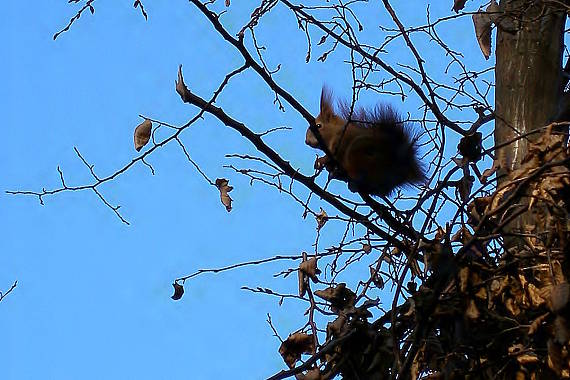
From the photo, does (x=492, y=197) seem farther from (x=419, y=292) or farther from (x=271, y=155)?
(x=271, y=155)

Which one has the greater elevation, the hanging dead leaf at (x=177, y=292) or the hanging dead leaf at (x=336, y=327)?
the hanging dead leaf at (x=177, y=292)

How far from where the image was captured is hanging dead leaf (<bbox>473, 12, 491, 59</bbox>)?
259 centimetres

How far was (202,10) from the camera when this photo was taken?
235 centimetres

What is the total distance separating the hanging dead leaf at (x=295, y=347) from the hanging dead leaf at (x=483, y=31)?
82cm

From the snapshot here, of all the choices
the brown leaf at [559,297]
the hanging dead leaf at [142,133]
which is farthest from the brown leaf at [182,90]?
the brown leaf at [559,297]

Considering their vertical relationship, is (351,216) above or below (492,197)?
above

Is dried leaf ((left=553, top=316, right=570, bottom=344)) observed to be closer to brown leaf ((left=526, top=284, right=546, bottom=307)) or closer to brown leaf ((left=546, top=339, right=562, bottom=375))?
brown leaf ((left=546, top=339, right=562, bottom=375))

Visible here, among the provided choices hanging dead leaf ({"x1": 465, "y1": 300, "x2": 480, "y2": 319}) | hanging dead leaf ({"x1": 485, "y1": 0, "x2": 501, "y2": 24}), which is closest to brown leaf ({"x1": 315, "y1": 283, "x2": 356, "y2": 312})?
hanging dead leaf ({"x1": 465, "y1": 300, "x2": 480, "y2": 319})

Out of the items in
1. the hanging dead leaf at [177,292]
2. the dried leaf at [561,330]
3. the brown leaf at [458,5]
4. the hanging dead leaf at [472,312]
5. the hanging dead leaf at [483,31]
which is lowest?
the dried leaf at [561,330]

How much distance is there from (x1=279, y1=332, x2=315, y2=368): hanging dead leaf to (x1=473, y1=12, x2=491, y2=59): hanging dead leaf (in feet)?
→ 2.70

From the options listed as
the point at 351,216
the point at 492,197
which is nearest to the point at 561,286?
the point at 492,197

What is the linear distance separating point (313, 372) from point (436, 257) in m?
0.36

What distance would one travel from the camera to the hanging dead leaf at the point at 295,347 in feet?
7.91

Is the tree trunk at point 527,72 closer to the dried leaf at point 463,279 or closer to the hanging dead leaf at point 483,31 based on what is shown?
the hanging dead leaf at point 483,31
